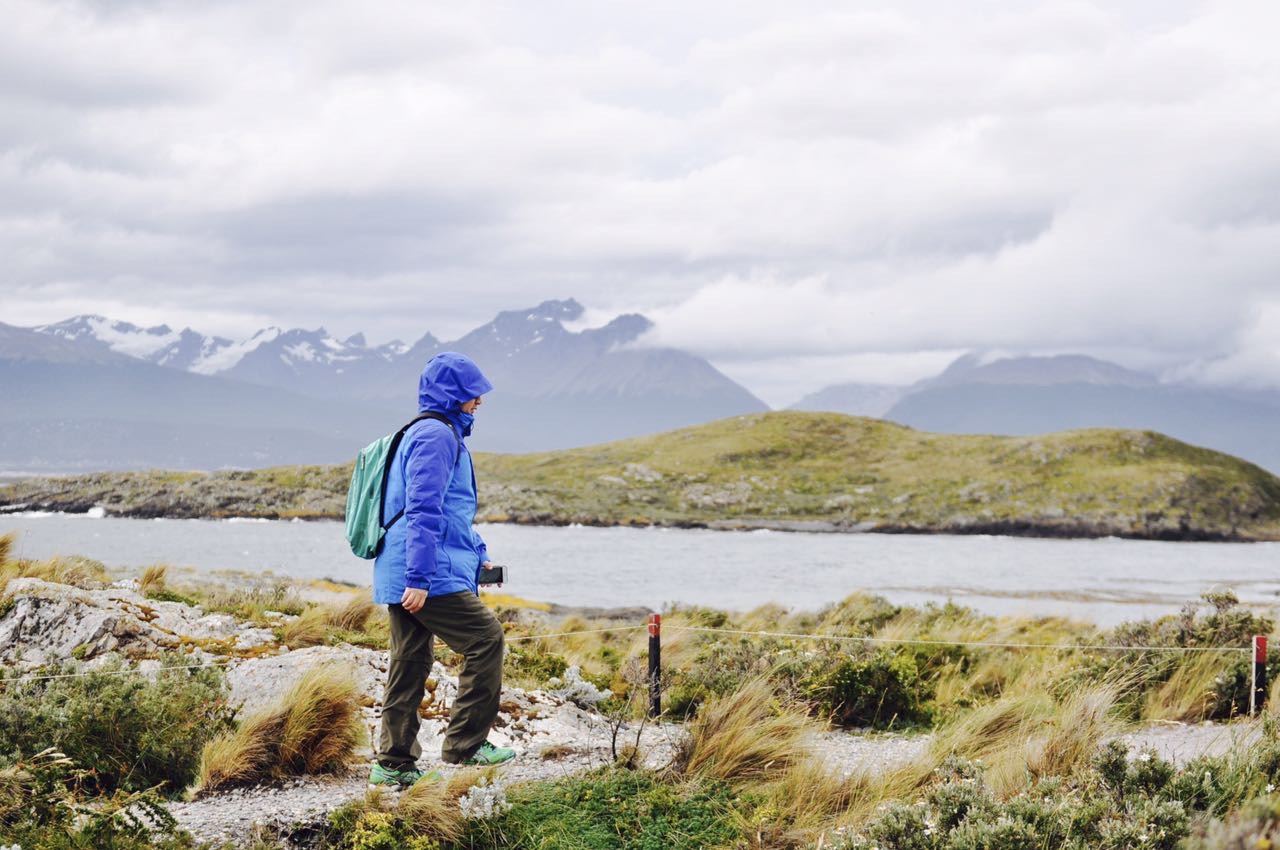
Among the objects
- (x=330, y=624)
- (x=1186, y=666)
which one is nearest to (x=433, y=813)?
(x=330, y=624)

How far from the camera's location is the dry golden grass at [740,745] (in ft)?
22.6

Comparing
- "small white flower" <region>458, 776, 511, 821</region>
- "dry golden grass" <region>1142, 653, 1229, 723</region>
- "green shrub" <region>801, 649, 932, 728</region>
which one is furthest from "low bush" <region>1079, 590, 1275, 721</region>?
"small white flower" <region>458, 776, 511, 821</region>

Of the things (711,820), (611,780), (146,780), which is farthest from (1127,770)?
(146,780)

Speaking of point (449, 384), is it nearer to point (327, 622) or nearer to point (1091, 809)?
point (1091, 809)

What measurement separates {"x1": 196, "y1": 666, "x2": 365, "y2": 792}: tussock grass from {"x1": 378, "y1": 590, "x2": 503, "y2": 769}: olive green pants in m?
0.66

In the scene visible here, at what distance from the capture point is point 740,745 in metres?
6.97

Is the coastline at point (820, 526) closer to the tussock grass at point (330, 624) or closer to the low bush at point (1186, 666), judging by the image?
the low bush at point (1186, 666)

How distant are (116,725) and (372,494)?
236 centimetres

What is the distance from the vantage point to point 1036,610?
3133cm

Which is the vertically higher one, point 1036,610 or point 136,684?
point 136,684

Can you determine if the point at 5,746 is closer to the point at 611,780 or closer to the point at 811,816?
the point at 611,780

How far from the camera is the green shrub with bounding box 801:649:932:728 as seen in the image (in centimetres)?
1004

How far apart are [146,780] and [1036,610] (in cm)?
2893

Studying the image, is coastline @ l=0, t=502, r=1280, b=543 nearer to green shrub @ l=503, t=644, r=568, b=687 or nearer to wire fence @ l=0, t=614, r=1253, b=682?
wire fence @ l=0, t=614, r=1253, b=682
